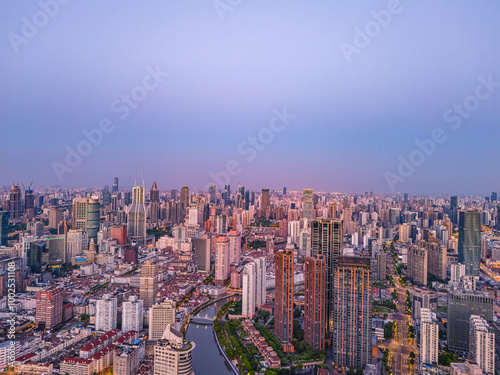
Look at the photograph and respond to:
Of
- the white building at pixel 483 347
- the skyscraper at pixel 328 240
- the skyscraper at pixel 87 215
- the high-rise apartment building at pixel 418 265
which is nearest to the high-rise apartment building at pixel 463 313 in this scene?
the white building at pixel 483 347

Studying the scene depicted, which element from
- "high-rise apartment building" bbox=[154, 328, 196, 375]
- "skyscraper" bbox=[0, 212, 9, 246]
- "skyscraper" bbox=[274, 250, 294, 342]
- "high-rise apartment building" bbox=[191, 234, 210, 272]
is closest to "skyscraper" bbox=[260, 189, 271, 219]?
"high-rise apartment building" bbox=[191, 234, 210, 272]

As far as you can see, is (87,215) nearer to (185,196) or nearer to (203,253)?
(203,253)

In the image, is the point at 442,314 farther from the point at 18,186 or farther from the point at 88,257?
the point at 18,186

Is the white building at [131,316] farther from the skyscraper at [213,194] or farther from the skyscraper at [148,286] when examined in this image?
the skyscraper at [213,194]

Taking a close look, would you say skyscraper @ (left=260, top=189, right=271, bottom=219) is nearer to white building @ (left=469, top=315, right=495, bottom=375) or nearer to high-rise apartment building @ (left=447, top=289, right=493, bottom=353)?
high-rise apartment building @ (left=447, top=289, right=493, bottom=353)

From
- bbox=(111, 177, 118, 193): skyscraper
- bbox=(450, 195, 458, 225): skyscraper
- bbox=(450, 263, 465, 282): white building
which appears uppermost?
bbox=(111, 177, 118, 193): skyscraper
